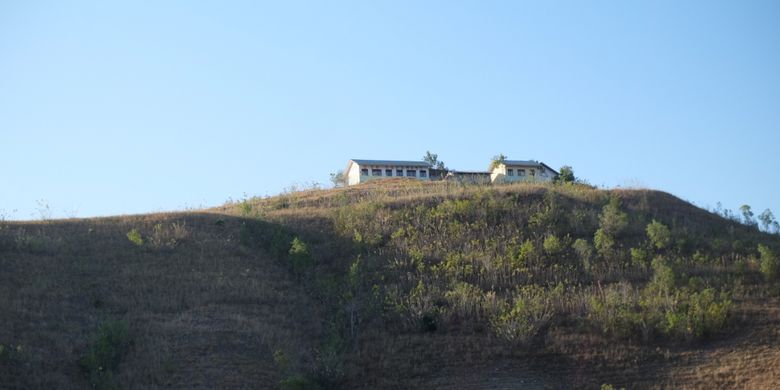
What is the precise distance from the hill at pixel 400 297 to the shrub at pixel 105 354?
8 centimetres

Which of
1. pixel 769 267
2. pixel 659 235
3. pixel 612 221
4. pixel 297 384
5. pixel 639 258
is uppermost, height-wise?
pixel 612 221

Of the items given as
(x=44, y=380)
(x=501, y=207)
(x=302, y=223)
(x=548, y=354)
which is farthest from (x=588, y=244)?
(x=44, y=380)

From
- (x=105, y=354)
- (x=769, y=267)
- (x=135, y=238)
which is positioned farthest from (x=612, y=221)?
(x=105, y=354)

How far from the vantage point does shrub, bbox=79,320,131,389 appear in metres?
22.1

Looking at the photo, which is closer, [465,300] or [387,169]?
[465,300]

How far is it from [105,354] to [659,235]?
19620 mm

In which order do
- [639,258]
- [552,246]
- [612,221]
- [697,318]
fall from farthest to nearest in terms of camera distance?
[612,221]
[552,246]
[639,258]
[697,318]

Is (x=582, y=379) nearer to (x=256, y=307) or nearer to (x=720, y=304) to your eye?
(x=720, y=304)

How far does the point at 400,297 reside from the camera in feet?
92.4

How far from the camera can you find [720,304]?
87.7ft

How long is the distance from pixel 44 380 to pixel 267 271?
9.87m

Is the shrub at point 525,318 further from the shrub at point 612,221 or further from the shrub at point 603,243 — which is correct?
the shrub at point 612,221

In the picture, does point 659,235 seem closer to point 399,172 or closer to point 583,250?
point 583,250

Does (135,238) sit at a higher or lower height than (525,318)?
higher
